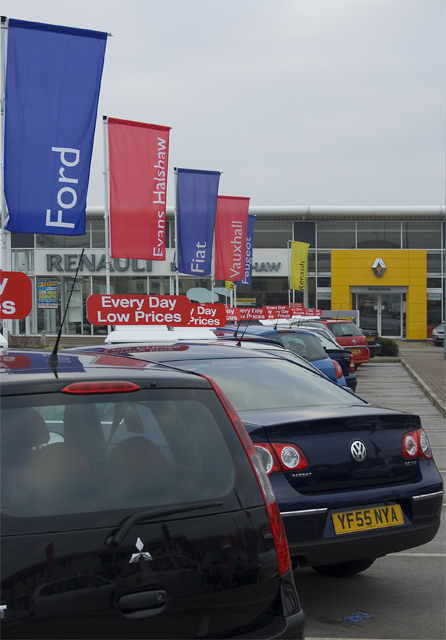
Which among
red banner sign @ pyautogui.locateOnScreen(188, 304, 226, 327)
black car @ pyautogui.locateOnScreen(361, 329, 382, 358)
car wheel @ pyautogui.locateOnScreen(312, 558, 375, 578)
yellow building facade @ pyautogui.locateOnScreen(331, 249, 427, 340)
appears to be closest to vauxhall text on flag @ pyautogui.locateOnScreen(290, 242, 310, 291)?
yellow building facade @ pyautogui.locateOnScreen(331, 249, 427, 340)

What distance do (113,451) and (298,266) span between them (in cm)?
3592

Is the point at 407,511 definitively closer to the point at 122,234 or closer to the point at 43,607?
the point at 43,607

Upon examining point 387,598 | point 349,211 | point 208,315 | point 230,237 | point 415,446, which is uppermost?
point 349,211

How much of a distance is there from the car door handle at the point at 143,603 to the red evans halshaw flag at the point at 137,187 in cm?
1441

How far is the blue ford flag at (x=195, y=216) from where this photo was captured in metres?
21.0

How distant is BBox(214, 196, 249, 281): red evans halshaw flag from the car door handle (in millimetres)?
23094

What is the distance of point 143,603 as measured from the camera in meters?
2.36

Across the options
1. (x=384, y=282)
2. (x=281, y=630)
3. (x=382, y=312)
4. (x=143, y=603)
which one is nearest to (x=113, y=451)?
(x=143, y=603)

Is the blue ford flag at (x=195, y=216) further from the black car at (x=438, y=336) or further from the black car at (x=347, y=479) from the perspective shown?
the black car at (x=438, y=336)

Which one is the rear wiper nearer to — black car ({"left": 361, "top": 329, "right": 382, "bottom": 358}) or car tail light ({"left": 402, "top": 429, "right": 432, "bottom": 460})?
car tail light ({"left": 402, "top": 429, "right": 432, "bottom": 460})

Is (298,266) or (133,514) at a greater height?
(298,266)

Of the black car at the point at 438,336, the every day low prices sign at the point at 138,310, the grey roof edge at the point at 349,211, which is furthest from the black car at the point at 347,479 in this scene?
the grey roof edge at the point at 349,211

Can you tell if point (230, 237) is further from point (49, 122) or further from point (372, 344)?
point (49, 122)

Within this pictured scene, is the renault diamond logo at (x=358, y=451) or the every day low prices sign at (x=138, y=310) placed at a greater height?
the every day low prices sign at (x=138, y=310)
